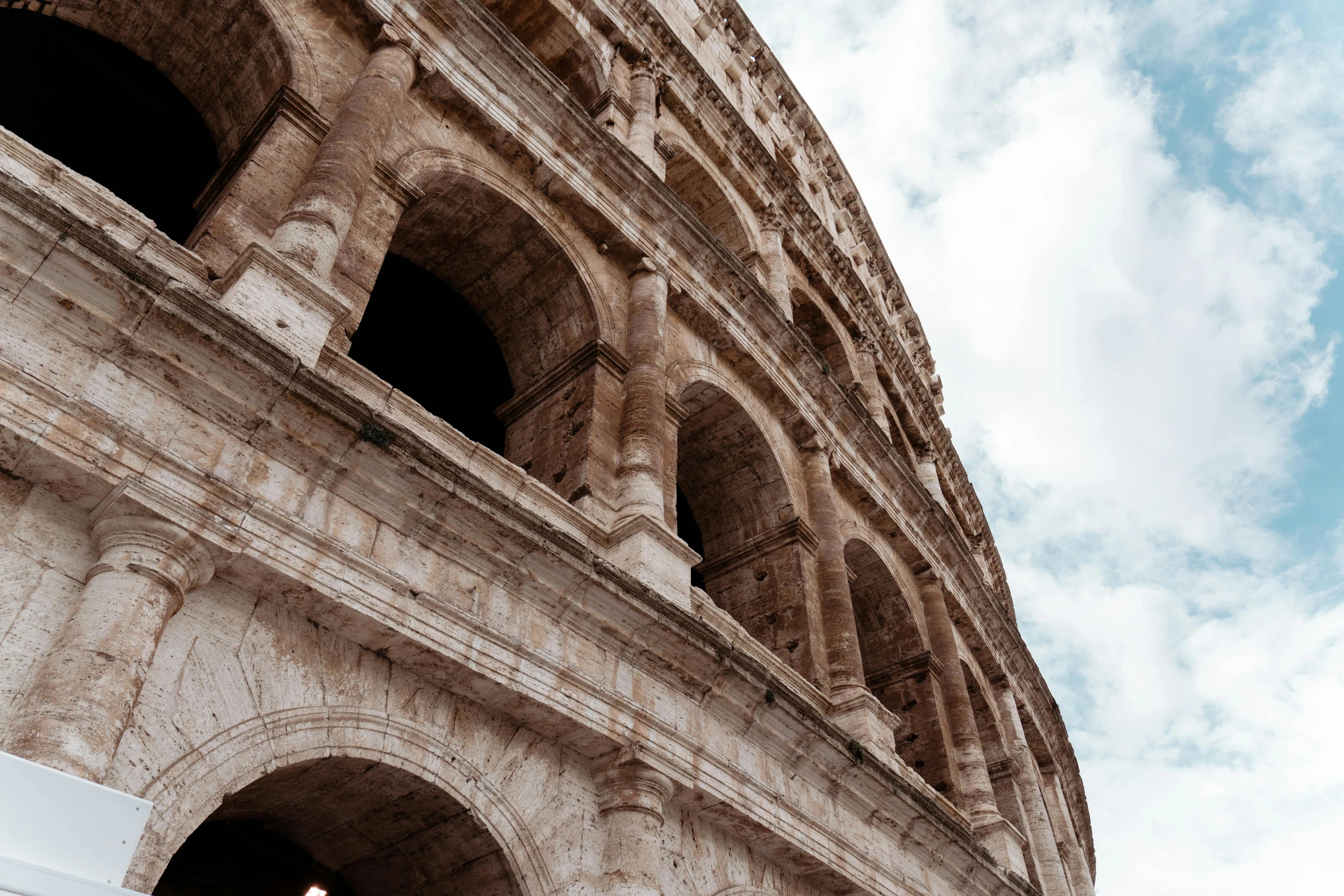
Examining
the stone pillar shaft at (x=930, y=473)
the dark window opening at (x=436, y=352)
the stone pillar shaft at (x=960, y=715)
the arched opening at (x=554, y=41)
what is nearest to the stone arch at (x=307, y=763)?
the dark window opening at (x=436, y=352)

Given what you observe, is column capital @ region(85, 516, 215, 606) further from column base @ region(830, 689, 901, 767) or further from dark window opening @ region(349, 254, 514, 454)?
column base @ region(830, 689, 901, 767)

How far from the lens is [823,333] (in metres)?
15.6

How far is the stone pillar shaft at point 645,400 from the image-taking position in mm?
7352

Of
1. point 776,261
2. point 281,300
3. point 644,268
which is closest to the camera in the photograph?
point 281,300

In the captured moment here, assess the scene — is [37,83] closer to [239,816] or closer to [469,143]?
[469,143]

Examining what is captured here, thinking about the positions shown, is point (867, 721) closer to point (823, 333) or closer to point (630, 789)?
point (630, 789)

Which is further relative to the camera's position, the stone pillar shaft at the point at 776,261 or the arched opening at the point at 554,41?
the stone pillar shaft at the point at 776,261

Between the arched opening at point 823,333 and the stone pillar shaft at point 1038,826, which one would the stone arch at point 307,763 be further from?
the arched opening at point 823,333

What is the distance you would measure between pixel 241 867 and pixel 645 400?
4.31 m

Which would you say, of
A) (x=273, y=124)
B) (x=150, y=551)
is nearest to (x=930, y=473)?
(x=273, y=124)

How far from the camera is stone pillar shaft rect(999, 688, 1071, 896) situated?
44.0 ft

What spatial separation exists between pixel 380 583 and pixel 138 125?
607 centimetres

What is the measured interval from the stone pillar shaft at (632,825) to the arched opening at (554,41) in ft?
29.0

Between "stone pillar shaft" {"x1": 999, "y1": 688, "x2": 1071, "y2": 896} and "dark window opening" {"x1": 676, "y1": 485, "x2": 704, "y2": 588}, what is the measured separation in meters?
5.77
